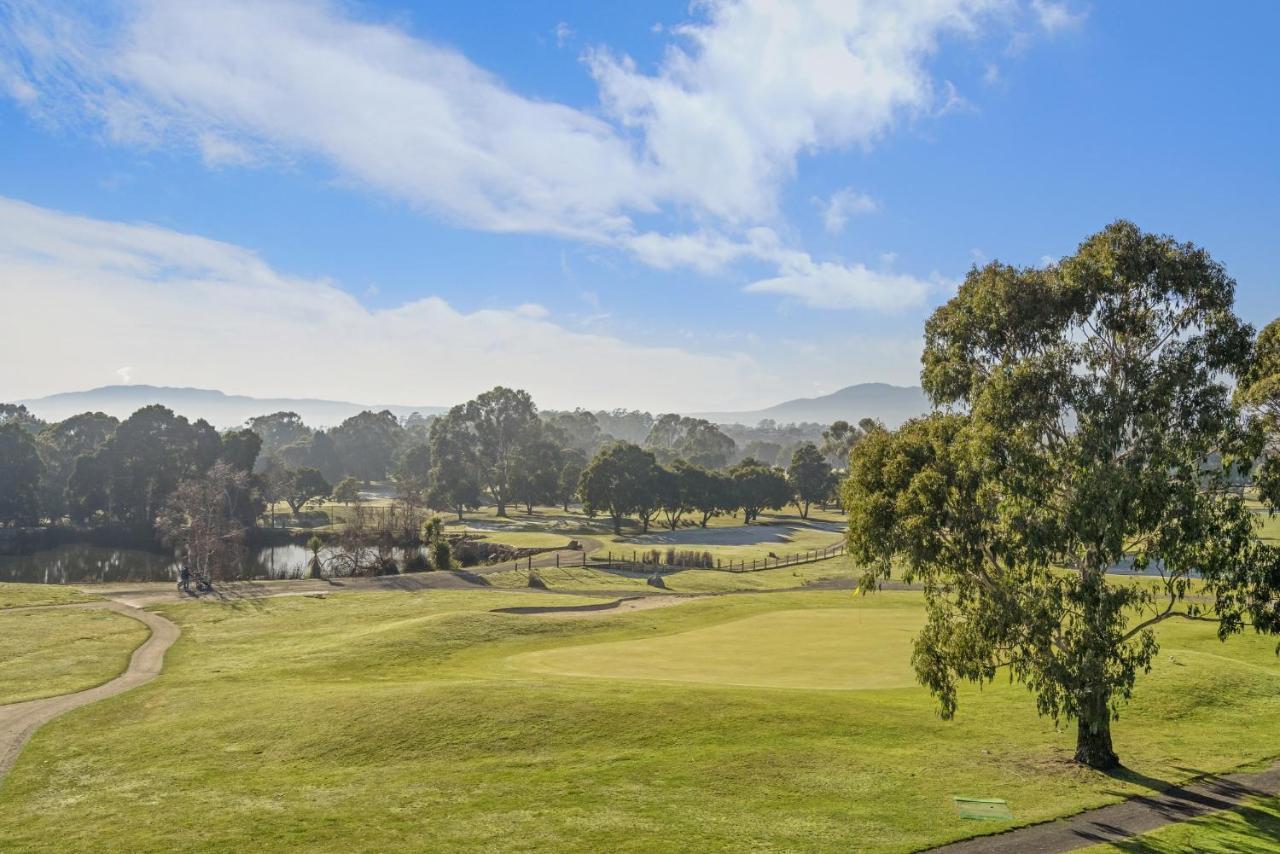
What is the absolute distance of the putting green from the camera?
29.2 m

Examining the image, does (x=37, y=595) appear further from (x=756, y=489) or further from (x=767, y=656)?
(x=756, y=489)

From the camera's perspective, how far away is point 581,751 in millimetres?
21000

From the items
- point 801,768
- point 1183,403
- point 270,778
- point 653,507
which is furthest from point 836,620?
point 653,507

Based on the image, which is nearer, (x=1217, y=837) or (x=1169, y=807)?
(x=1217, y=837)

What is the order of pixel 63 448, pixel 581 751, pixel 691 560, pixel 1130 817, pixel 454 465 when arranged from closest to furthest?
pixel 1130 817
pixel 581 751
pixel 691 560
pixel 454 465
pixel 63 448

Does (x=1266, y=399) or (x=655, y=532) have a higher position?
(x=1266, y=399)

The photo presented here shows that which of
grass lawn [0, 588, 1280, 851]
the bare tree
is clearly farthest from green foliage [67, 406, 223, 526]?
grass lawn [0, 588, 1280, 851]

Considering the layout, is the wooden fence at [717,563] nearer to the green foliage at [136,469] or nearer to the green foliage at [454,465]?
the green foliage at [454,465]

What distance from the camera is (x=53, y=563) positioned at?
8081 cm

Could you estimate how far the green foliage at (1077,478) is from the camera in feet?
59.7

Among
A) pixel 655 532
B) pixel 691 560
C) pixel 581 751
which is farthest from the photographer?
pixel 655 532

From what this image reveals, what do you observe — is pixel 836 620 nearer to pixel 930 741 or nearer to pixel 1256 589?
pixel 930 741

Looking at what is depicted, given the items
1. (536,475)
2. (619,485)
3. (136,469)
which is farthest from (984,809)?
(136,469)

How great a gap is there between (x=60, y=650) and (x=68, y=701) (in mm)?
9748
